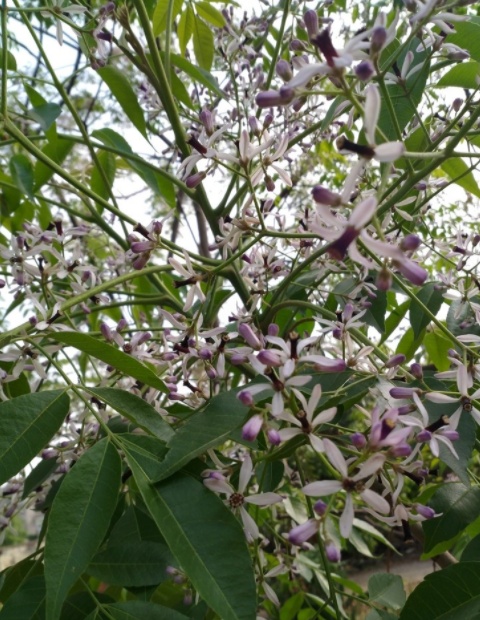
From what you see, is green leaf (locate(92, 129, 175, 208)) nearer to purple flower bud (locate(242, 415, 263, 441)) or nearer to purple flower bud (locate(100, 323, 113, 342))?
purple flower bud (locate(100, 323, 113, 342))

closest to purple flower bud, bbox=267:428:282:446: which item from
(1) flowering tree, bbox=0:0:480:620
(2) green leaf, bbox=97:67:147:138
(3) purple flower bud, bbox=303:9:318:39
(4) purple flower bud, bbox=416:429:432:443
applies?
(1) flowering tree, bbox=0:0:480:620

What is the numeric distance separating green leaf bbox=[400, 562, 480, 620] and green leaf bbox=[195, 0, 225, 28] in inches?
40.9

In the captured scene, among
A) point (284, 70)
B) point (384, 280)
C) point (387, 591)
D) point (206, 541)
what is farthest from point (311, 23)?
point (387, 591)

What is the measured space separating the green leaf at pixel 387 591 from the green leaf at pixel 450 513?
221 mm

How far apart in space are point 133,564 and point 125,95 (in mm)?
A: 729

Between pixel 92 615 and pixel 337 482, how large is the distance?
1.06 feet

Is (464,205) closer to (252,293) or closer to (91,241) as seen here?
(91,241)

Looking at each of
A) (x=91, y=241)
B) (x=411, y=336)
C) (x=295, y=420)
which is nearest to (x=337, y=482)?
(x=295, y=420)

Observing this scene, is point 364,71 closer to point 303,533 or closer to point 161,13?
point 303,533

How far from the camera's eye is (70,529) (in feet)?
1.90

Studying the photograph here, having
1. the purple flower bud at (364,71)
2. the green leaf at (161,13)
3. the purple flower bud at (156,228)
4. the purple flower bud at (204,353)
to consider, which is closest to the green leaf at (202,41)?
the green leaf at (161,13)

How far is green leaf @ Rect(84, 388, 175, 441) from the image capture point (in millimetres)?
678

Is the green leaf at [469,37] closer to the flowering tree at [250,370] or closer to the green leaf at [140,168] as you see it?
the flowering tree at [250,370]

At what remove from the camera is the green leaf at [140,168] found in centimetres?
106
